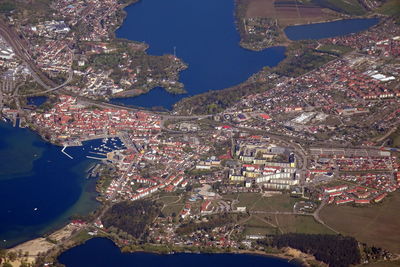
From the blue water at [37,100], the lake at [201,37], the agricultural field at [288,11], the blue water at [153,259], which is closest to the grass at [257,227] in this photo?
the blue water at [153,259]

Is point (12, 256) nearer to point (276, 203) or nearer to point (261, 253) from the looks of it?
point (261, 253)

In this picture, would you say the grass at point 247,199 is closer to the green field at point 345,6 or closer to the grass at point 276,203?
the grass at point 276,203

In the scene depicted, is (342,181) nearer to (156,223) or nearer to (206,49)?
(156,223)

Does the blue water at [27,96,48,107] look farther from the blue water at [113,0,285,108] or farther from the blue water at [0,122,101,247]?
the blue water at [113,0,285,108]

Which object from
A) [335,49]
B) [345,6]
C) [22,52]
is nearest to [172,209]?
[335,49]

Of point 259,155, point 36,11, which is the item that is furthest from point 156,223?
point 36,11

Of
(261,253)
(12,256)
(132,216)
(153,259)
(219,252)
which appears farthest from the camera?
(132,216)
